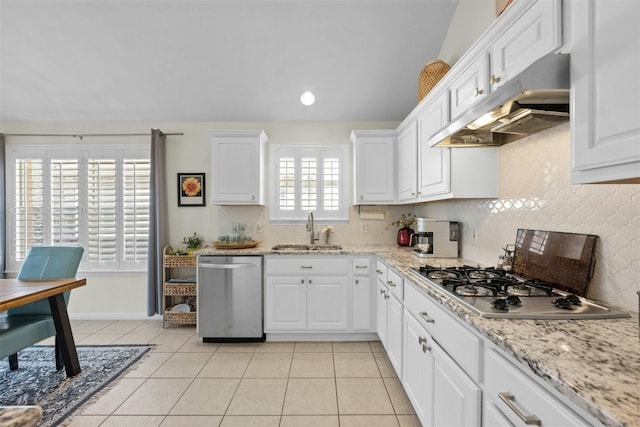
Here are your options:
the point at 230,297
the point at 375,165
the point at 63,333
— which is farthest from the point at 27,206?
the point at 375,165

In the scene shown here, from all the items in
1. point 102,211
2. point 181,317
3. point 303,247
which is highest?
point 102,211

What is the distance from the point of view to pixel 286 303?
10.5 ft

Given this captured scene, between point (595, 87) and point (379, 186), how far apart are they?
2605 millimetres

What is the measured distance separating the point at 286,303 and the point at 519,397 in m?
2.50

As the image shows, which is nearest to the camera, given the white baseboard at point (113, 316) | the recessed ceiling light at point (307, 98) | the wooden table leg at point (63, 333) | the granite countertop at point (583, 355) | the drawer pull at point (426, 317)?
the granite countertop at point (583, 355)

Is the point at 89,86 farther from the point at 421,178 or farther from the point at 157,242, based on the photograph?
the point at 421,178

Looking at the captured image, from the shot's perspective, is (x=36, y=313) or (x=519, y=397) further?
(x=36, y=313)

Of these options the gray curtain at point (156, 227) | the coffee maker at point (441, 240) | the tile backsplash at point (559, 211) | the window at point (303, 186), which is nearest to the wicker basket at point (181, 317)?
the gray curtain at point (156, 227)

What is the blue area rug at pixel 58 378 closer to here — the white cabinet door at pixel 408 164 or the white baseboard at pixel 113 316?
the white baseboard at pixel 113 316

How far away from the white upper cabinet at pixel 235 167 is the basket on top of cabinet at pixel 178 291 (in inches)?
32.8

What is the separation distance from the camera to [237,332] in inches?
126

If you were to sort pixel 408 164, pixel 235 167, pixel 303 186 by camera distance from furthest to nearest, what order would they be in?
1. pixel 303 186
2. pixel 235 167
3. pixel 408 164

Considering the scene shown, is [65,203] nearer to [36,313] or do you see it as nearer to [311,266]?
[36,313]

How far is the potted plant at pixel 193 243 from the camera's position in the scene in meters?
3.77
